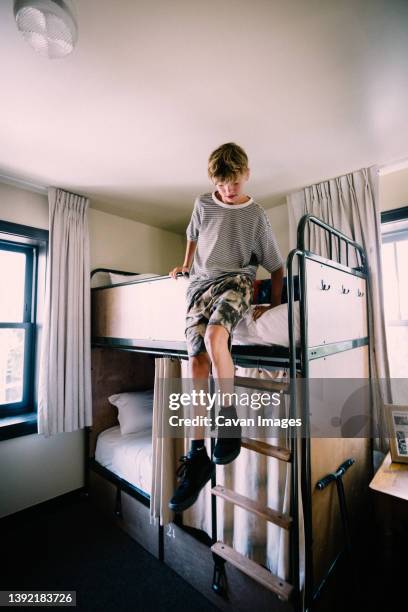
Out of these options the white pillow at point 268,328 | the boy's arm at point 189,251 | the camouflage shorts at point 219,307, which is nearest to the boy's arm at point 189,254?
the boy's arm at point 189,251

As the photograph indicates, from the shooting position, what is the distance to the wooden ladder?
4.57 feet

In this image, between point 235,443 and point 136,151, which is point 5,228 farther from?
point 235,443

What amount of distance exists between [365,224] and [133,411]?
252 centimetres

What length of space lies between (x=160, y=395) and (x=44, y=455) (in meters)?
1.43

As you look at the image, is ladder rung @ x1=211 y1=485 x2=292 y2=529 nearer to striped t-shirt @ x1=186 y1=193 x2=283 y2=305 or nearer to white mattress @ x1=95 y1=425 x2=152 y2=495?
white mattress @ x1=95 y1=425 x2=152 y2=495

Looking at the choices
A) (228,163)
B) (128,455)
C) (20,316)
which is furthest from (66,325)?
(228,163)

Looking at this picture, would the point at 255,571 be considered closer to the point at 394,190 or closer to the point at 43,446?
the point at 43,446

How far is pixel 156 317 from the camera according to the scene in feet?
6.95

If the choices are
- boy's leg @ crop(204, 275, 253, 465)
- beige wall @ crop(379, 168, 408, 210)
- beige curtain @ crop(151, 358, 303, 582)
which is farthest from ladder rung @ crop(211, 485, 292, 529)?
beige wall @ crop(379, 168, 408, 210)

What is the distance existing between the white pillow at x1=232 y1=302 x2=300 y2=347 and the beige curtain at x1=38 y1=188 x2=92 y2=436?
169cm

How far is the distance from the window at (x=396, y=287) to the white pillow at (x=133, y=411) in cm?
212

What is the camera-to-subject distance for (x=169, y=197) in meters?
2.87

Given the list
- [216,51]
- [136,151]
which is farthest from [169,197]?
[216,51]

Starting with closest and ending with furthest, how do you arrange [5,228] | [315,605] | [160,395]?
[315,605]
[160,395]
[5,228]
